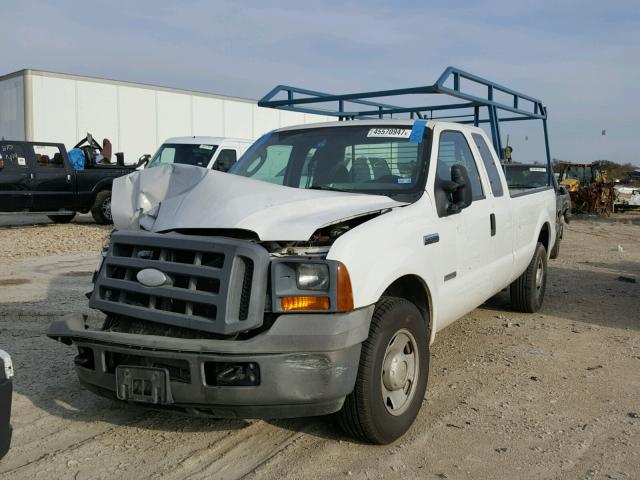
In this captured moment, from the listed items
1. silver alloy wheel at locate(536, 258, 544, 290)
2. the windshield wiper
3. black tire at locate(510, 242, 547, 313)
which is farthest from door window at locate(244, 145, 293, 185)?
silver alloy wheel at locate(536, 258, 544, 290)

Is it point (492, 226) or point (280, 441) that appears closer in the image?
point (280, 441)

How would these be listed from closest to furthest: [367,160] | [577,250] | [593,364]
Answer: [367,160] → [593,364] → [577,250]

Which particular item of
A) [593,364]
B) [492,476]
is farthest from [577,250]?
[492,476]

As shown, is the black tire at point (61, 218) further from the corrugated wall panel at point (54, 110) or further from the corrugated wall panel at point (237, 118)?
the corrugated wall panel at point (237, 118)

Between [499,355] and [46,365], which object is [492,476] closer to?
[499,355]

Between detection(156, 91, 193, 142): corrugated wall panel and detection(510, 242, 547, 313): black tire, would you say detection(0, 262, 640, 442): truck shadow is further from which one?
detection(156, 91, 193, 142): corrugated wall panel

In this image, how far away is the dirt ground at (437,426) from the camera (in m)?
3.39

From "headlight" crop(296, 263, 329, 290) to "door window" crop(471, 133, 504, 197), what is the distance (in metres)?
2.71

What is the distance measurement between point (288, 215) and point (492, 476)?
1.72m

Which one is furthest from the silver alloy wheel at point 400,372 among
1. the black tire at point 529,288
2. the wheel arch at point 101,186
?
the wheel arch at point 101,186

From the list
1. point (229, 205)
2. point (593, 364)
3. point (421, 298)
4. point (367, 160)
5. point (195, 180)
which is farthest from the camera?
point (593, 364)

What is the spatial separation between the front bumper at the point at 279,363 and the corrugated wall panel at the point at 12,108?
2055cm

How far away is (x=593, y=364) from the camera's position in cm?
524

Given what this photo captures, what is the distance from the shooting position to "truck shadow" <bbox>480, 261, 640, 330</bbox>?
6.91 m
